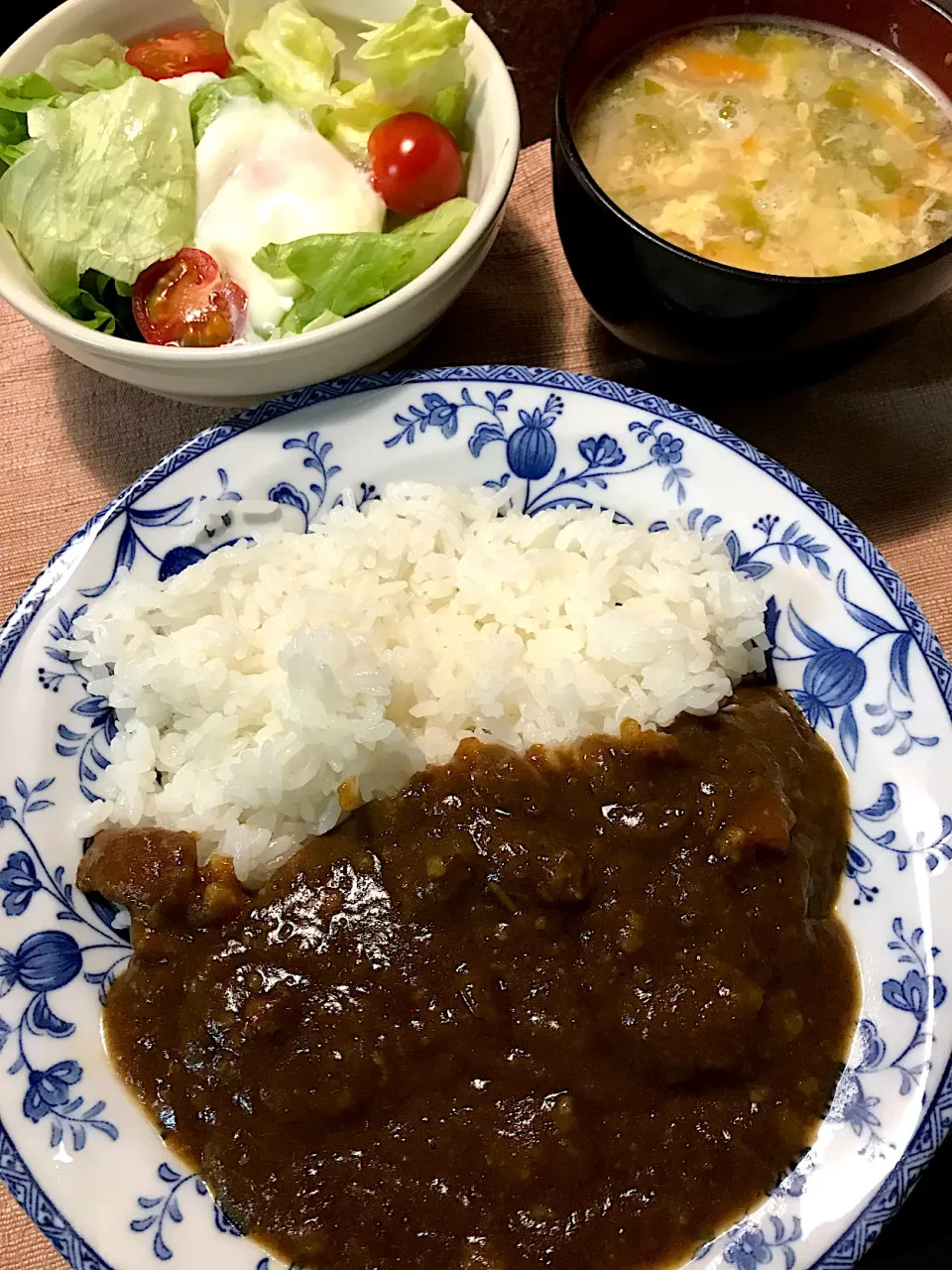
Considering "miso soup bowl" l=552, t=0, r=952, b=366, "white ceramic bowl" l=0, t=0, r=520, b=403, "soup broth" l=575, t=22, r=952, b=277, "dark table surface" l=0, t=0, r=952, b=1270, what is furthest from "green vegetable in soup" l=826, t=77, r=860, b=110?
"dark table surface" l=0, t=0, r=952, b=1270

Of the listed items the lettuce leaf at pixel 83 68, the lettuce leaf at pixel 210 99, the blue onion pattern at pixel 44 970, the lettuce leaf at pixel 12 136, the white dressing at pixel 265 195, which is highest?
the lettuce leaf at pixel 83 68

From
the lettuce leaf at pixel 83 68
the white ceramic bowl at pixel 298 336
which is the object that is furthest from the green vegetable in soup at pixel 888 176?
the lettuce leaf at pixel 83 68

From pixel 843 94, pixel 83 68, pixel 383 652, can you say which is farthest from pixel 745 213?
pixel 83 68

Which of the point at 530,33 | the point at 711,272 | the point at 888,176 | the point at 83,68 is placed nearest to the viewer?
the point at 711,272

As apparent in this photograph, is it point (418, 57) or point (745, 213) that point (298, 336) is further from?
point (745, 213)

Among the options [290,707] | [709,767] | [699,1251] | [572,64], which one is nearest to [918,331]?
[572,64]

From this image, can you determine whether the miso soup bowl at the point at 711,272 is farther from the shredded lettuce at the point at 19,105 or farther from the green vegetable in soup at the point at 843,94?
the shredded lettuce at the point at 19,105

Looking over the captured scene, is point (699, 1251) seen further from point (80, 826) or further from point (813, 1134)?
point (80, 826)
